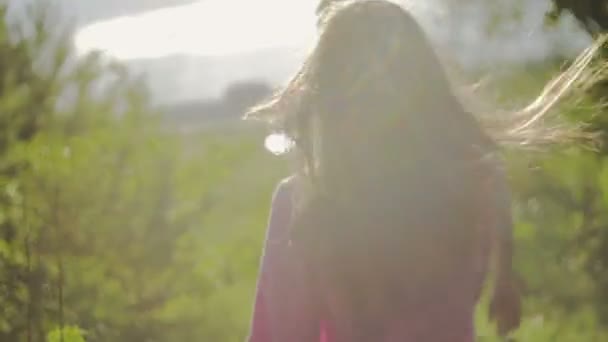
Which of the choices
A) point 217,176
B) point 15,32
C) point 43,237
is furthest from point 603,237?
point 15,32

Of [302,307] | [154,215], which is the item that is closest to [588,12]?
[302,307]

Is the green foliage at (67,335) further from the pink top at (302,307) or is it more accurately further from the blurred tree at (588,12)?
the blurred tree at (588,12)

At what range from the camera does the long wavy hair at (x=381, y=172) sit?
1218mm

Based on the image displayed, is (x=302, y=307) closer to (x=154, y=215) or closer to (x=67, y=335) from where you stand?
(x=67, y=335)

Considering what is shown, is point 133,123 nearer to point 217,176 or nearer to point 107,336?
point 217,176

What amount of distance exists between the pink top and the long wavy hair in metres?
0.02

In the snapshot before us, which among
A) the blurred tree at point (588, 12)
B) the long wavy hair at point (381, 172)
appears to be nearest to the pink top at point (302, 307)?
the long wavy hair at point (381, 172)

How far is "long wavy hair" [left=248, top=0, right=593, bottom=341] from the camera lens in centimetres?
122

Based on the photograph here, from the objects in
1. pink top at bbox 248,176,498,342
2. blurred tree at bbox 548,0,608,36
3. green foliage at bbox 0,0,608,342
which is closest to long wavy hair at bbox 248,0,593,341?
pink top at bbox 248,176,498,342

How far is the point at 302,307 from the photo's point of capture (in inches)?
A: 49.8

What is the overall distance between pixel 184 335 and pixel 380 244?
3.27 feet

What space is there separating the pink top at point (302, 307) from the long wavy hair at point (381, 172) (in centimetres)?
2

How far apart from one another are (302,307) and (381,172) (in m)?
0.20

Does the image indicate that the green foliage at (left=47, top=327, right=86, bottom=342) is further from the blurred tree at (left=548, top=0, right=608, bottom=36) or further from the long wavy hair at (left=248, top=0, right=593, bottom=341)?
the blurred tree at (left=548, top=0, right=608, bottom=36)
